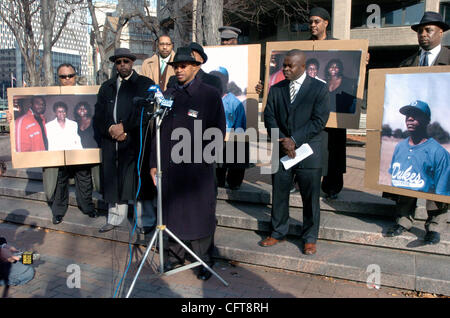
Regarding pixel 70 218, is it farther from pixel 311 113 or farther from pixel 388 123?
pixel 388 123

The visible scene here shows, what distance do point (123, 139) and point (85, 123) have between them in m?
1.12

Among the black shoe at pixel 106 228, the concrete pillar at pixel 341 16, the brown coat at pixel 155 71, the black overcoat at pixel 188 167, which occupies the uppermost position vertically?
the concrete pillar at pixel 341 16

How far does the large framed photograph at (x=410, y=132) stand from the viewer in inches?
155

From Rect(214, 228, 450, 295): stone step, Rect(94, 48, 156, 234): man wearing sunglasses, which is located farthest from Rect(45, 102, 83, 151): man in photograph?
Rect(214, 228, 450, 295): stone step

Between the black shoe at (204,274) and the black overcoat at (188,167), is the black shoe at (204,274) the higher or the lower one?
the lower one

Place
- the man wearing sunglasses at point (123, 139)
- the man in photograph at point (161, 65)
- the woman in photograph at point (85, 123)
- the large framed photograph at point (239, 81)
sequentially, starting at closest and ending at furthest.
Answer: the man wearing sunglasses at point (123, 139)
the man in photograph at point (161, 65)
the large framed photograph at point (239, 81)
the woman in photograph at point (85, 123)

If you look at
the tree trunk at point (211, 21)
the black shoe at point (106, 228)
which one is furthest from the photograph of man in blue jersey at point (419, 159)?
the tree trunk at point (211, 21)

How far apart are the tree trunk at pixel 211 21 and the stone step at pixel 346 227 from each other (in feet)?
12.1

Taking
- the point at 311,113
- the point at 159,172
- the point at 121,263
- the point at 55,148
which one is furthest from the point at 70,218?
the point at 311,113

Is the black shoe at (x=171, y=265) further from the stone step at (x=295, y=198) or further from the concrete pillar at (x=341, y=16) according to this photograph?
the concrete pillar at (x=341, y=16)

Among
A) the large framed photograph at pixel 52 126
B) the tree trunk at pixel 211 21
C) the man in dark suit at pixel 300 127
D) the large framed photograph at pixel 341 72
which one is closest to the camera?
the man in dark suit at pixel 300 127

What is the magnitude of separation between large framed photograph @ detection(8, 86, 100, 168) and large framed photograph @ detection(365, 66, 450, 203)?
379 cm

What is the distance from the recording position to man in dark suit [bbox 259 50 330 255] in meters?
4.25
